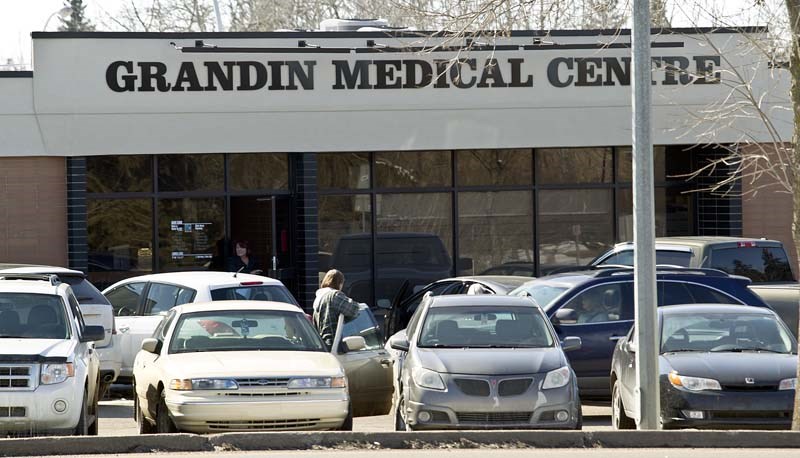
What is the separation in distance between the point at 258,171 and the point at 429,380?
457 inches

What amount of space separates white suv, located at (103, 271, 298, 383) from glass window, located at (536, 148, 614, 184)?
31.1ft

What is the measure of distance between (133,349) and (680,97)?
40.5 ft

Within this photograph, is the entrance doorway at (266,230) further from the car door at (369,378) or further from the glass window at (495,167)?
the car door at (369,378)

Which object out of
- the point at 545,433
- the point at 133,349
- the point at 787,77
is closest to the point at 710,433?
the point at 545,433

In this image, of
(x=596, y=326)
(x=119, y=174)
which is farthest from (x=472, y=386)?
(x=119, y=174)

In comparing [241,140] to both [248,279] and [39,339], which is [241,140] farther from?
[39,339]

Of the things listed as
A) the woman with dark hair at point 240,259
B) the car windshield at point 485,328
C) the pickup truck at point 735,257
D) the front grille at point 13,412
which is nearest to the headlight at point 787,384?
the car windshield at point 485,328

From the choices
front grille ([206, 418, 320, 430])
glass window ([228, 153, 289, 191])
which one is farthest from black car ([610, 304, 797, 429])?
glass window ([228, 153, 289, 191])

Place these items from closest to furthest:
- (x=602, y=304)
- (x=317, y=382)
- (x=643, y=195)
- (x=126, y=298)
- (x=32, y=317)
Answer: (x=317, y=382), (x=643, y=195), (x=32, y=317), (x=602, y=304), (x=126, y=298)

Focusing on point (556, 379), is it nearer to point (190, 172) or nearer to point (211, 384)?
point (211, 384)

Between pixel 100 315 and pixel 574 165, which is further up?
pixel 574 165

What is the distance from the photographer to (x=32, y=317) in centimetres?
1230

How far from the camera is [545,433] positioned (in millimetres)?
10922

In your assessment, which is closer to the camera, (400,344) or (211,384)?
(211,384)
